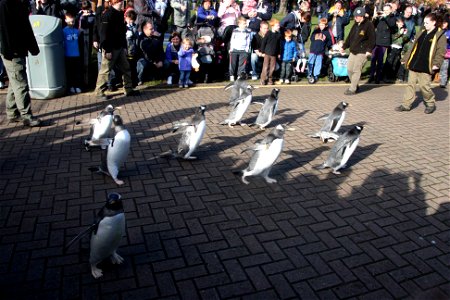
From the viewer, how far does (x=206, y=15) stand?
10.5 m

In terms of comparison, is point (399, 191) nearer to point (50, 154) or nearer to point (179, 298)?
point (179, 298)

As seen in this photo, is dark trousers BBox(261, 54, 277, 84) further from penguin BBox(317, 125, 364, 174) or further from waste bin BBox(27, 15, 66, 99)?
penguin BBox(317, 125, 364, 174)

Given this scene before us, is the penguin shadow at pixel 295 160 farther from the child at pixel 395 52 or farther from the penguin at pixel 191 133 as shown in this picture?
the child at pixel 395 52

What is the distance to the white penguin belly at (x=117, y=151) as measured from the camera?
4289 millimetres

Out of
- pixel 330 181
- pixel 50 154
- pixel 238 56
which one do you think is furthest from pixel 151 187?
pixel 238 56

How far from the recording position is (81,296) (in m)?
2.84

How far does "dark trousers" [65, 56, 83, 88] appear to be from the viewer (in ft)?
26.2

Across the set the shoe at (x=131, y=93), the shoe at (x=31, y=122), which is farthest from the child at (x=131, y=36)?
the shoe at (x=31, y=122)

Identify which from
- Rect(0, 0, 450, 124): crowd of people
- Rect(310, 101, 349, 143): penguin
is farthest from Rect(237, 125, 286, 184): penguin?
Rect(0, 0, 450, 124): crowd of people

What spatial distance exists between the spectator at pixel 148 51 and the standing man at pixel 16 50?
3.23 meters

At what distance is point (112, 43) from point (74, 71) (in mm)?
1500

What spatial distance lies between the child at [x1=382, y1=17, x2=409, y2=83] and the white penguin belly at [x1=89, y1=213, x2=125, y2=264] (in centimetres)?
1037

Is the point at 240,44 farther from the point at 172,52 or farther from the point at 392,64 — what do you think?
the point at 392,64

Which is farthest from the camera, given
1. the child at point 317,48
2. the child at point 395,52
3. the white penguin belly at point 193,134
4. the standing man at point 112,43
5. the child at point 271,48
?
the child at point 395,52
